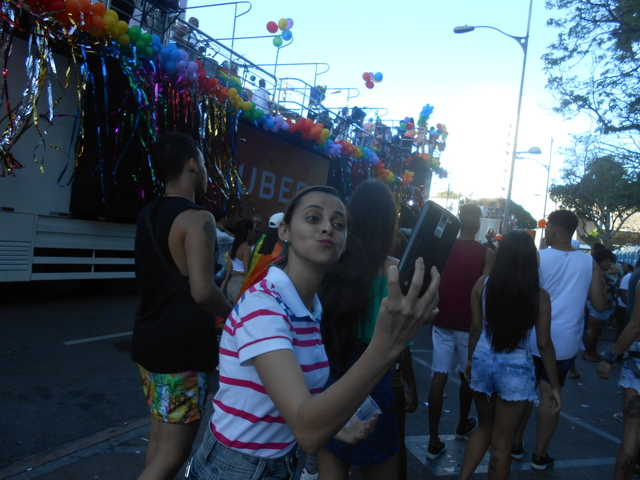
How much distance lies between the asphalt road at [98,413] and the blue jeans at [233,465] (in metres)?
1.76

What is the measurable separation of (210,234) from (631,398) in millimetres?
2796

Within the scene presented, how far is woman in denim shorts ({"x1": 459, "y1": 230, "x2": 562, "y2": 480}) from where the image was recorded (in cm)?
293

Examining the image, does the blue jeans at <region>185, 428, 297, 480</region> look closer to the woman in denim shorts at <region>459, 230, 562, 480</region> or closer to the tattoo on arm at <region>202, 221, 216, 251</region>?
the tattoo on arm at <region>202, 221, 216, 251</region>

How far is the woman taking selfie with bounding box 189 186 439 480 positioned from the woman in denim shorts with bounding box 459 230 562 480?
70.6 inches

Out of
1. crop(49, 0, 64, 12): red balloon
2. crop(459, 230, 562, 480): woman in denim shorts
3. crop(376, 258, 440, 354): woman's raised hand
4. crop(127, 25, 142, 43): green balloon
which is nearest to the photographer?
crop(376, 258, 440, 354): woman's raised hand

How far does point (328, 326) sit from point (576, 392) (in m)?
5.02

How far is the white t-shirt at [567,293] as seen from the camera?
12.1 ft

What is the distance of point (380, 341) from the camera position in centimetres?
108

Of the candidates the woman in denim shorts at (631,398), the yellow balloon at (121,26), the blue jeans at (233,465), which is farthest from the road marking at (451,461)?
the yellow balloon at (121,26)

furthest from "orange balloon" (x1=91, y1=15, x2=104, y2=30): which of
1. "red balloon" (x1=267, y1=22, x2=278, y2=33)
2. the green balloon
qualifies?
"red balloon" (x1=267, y1=22, x2=278, y2=33)

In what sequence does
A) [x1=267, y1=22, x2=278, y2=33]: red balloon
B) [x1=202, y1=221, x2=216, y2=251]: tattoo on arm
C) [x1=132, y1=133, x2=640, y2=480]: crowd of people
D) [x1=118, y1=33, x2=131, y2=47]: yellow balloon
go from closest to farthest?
[x1=132, y1=133, x2=640, y2=480]: crowd of people < [x1=202, y1=221, x2=216, y2=251]: tattoo on arm < [x1=118, y1=33, x2=131, y2=47]: yellow balloon < [x1=267, y1=22, x2=278, y2=33]: red balloon

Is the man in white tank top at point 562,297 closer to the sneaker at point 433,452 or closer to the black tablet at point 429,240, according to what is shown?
the sneaker at point 433,452

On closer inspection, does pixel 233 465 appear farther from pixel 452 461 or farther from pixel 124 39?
pixel 124 39

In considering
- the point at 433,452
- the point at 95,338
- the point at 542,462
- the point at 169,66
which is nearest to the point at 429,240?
the point at 433,452
